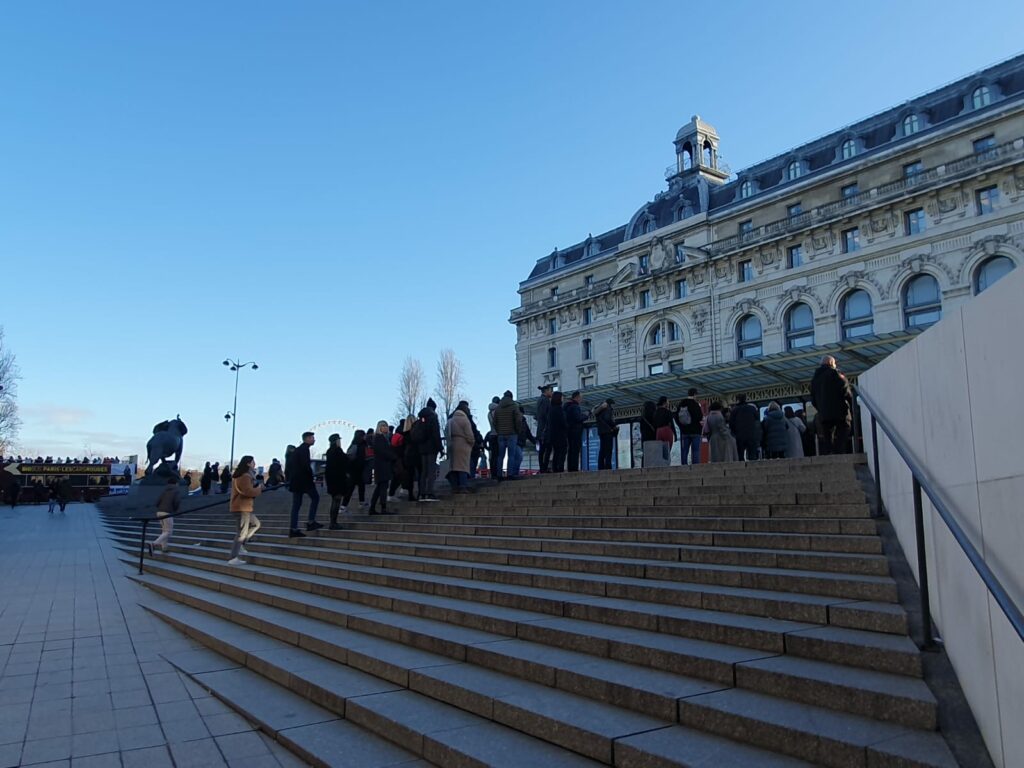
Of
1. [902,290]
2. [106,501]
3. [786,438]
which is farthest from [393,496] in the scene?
[902,290]

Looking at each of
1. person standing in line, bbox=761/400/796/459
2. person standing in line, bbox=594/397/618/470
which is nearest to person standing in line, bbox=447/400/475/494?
person standing in line, bbox=594/397/618/470

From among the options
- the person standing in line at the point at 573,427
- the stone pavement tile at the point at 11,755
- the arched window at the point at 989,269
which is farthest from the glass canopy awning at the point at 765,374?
the stone pavement tile at the point at 11,755

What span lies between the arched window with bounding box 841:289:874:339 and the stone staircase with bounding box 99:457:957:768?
2812 cm

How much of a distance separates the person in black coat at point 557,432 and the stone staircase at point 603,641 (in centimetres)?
534

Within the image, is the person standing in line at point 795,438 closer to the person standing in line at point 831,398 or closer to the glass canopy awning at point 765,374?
the person standing in line at point 831,398

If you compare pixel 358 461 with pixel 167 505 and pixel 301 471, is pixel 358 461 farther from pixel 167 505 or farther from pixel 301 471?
pixel 167 505

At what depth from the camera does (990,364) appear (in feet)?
8.99

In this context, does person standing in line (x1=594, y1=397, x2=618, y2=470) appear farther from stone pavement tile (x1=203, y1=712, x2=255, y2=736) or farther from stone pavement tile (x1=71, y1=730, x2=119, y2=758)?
stone pavement tile (x1=71, y1=730, x2=119, y2=758)

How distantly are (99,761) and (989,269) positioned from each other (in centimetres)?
3549

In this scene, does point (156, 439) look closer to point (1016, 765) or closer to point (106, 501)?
point (106, 501)

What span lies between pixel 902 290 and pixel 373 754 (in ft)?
116

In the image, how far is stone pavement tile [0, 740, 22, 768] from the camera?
13.9ft

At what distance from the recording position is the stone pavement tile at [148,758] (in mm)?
4168

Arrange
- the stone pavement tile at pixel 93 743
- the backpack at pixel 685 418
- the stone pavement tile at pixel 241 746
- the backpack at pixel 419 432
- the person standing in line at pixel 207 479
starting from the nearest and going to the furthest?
the stone pavement tile at pixel 241 746
the stone pavement tile at pixel 93 743
the backpack at pixel 419 432
the backpack at pixel 685 418
the person standing in line at pixel 207 479
